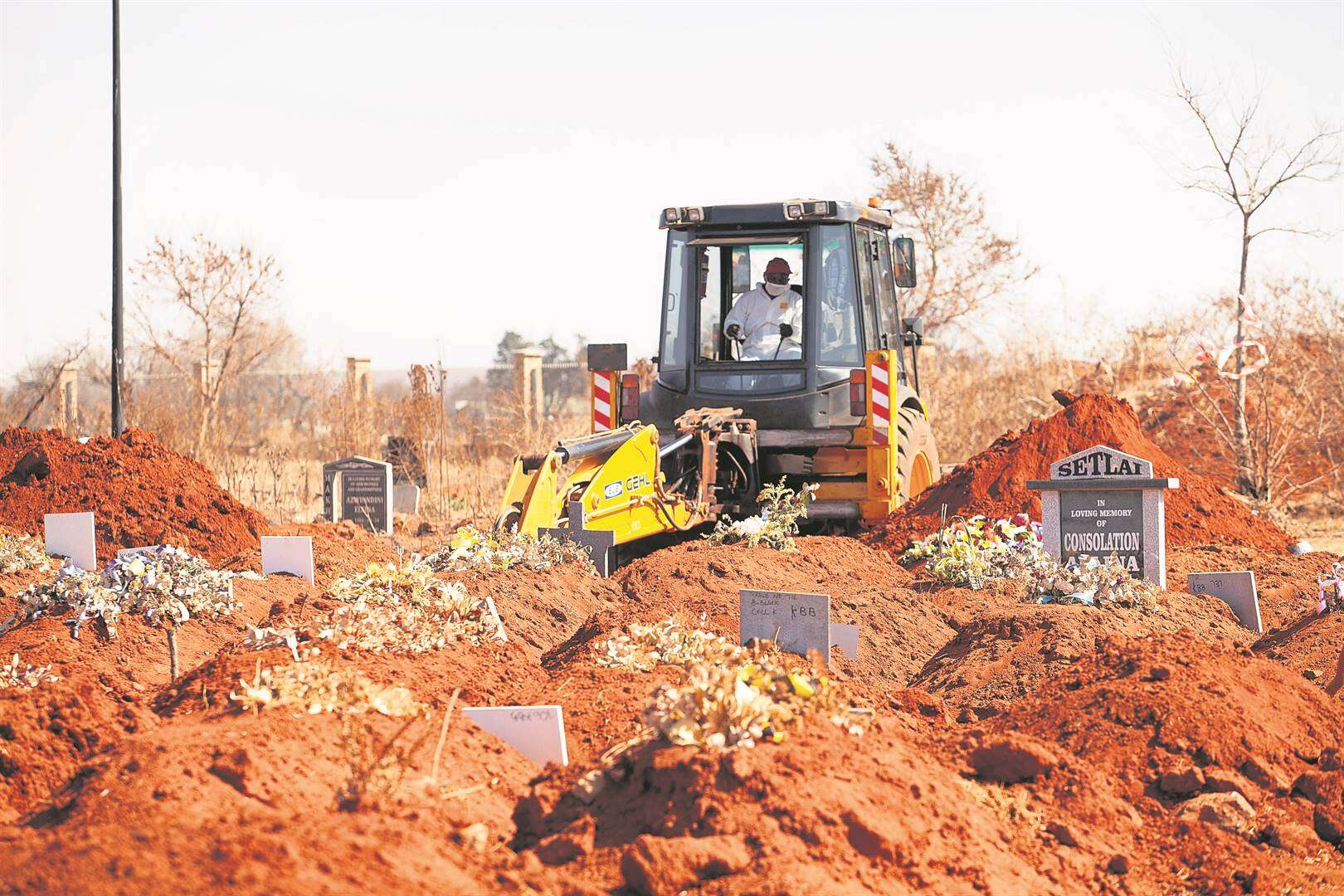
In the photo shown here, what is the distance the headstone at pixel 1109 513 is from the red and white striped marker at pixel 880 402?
2858mm

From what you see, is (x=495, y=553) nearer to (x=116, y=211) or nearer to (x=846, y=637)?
(x=846, y=637)

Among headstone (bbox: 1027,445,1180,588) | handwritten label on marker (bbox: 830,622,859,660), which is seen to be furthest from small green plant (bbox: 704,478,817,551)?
handwritten label on marker (bbox: 830,622,859,660)

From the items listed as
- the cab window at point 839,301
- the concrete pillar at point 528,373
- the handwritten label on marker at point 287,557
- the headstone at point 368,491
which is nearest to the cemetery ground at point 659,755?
the handwritten label on marker at point 287,557

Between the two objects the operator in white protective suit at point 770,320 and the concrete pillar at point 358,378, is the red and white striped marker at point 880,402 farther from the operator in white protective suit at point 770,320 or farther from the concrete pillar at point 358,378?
the concrete pillar at point 358,378

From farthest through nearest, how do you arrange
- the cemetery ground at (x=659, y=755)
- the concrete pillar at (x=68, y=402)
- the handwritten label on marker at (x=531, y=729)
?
the concrete pillar at (x=68, y=402), the handwritten label on marker at (x=531, y=729), the cemetery ground at (x=659, y=755)

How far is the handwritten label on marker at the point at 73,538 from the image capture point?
30.2 ft

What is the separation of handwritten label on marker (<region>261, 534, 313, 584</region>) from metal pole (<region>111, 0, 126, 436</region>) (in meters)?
7.07

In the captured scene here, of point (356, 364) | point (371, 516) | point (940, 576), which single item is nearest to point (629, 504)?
point (940, 576)

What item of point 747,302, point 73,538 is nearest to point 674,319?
point 747,302

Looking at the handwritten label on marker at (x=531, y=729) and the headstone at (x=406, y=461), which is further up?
the headstone at (x=406, y=461)

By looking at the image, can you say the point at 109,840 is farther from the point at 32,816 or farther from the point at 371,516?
the point at 371,516

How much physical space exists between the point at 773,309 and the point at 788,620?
253 inches

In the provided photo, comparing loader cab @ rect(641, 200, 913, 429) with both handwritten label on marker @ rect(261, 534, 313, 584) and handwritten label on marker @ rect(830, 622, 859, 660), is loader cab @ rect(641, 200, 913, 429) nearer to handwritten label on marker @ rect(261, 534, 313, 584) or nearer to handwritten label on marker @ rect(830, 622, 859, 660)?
handwritten label on marker @ rect(261, 534, 313, 584)

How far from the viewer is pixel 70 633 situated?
704 centimetres
